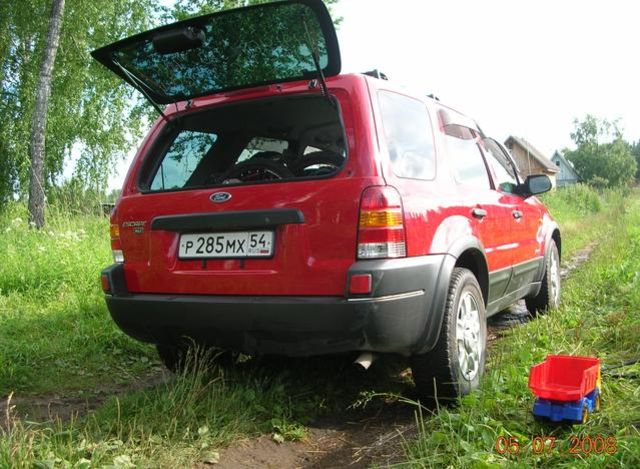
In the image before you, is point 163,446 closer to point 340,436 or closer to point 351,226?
point 340,436

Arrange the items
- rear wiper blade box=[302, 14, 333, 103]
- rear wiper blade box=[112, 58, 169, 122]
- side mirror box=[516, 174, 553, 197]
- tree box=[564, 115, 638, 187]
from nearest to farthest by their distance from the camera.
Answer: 1. rear wiper blade box=[302, 14, 333, 103]
2. rear wiper blade box=[112, 58, 169, 122]
3. side mirror box=[516, 174, 553, 197]
4. tree box=[564, 115, 638, 187]

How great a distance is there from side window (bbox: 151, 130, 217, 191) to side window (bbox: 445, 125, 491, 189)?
1.59m

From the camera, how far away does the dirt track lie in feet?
8.19

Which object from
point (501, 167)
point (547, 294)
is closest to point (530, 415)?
point (501, 167)

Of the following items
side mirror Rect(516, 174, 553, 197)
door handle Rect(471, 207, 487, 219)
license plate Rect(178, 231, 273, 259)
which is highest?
side mirror Rect(516, 174, 553, 197)

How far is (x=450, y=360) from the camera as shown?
280 cm

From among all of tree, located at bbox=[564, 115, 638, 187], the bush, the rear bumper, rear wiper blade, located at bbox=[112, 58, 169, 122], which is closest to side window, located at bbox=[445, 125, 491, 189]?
the rear bumper

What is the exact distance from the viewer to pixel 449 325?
2.81m

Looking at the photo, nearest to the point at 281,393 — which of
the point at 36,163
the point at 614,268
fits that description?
the point at 614,268

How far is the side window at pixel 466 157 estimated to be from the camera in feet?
11.4

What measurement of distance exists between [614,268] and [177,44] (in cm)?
550

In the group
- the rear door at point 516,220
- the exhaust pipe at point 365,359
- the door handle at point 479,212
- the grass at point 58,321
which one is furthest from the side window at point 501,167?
the grass at point 58,321

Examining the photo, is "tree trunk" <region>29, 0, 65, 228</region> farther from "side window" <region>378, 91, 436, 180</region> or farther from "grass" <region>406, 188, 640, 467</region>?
"grass" <region>406, 188, 640, 467</region>
